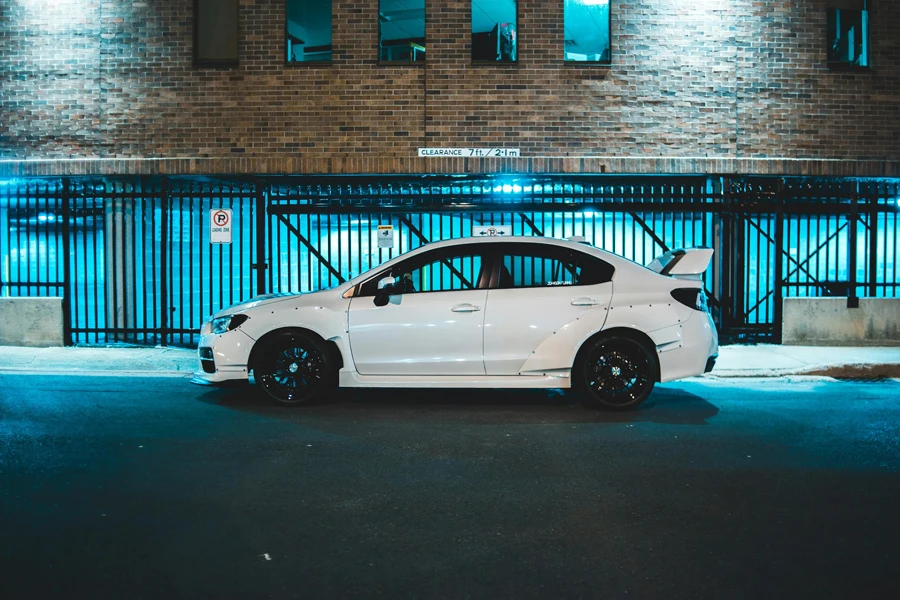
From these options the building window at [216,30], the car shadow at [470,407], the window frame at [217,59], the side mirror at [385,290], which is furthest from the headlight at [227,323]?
the building window at [216,30]

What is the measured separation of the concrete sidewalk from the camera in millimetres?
10070

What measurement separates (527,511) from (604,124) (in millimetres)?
9164

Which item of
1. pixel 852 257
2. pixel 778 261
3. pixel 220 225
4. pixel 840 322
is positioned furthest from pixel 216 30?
pixel 840 322

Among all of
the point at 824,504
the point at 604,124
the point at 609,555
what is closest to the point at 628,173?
the point at 604,124

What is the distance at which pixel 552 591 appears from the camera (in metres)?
3.51

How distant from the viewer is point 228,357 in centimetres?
777

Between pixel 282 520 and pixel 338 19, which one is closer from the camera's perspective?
pixel 282 520

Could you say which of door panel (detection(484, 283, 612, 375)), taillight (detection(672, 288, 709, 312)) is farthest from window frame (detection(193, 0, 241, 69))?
taillight (detection(672, 288, 709, 312))

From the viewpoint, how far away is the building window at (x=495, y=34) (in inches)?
496

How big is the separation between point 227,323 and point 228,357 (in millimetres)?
352

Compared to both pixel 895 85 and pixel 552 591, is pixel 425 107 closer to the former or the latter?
pixel 895 85

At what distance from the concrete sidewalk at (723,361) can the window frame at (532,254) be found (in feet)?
10.3

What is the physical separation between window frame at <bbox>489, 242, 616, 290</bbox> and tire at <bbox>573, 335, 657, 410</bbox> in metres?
0.65

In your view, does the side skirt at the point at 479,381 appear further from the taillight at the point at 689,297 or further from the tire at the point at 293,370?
the taillight at the point at 689,297
